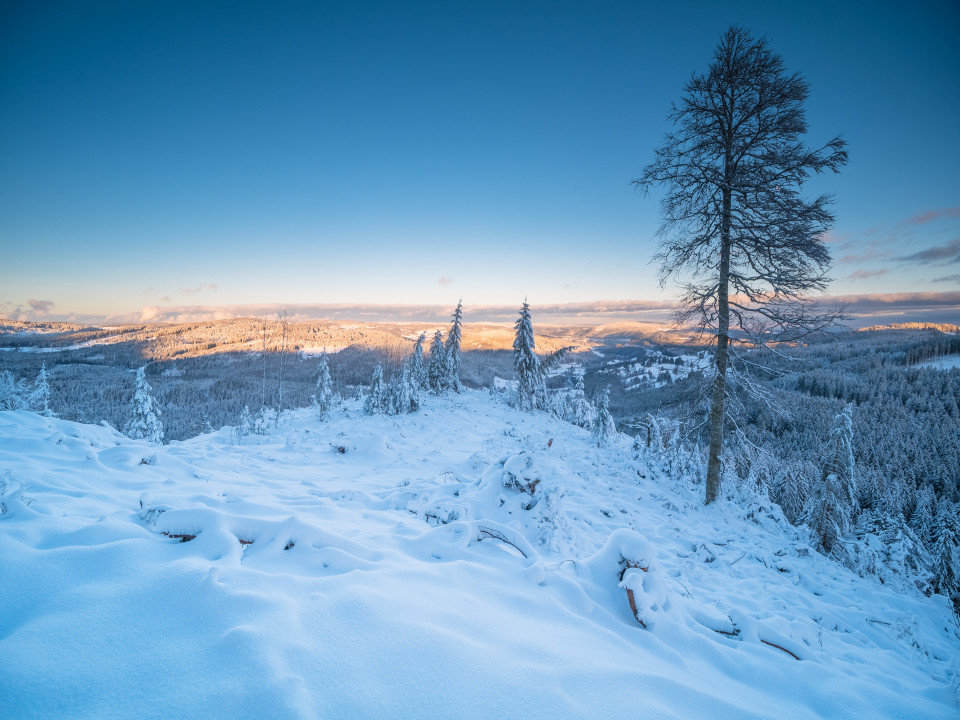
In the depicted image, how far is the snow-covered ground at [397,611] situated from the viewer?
5.46 feet

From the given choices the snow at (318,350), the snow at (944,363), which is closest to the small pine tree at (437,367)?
the snow at (944,363)

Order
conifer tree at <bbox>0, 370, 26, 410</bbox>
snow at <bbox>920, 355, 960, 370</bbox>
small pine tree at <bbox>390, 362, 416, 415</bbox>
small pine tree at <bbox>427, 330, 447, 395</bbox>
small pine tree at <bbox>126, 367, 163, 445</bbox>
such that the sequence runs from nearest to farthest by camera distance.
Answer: conifer tree at <bbox>0, 370, 26, 410</bbox> → small pine tree at <bbox>126, 367, 163, 445</bbox> → small pine tree at <bbox>390, 362, 416, 415</bbox> → small pine tree at <bbox>427, 330, 447, 395</bbox> → snow at <bbox>920, 355, 960, 370</bbox>

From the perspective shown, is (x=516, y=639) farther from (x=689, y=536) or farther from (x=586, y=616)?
(x=689, y=536)

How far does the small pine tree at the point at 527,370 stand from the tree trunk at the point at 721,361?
21.4 metres

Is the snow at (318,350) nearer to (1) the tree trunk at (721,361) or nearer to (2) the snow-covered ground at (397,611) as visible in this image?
(1) the tree trunk at (721,361)

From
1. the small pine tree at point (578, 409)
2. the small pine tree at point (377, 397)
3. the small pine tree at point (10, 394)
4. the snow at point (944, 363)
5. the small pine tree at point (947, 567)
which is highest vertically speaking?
the small pine tree at point (10, 394)

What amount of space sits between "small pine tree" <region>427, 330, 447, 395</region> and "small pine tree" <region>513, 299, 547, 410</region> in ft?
27.3

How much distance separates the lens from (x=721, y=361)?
27.9ft

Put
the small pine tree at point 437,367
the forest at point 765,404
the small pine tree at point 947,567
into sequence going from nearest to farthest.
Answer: the small pine tree at point 947,567 → the forest at point 765,404 → the small pine tree at point 437,367

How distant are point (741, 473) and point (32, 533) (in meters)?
17.4

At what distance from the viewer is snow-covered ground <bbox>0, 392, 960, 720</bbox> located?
1.67m

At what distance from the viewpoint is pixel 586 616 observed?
2996 mm

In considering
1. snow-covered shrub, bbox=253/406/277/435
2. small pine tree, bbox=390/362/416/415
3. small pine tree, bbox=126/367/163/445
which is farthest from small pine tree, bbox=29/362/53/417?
small pine tree, bbox=390/362/416/415

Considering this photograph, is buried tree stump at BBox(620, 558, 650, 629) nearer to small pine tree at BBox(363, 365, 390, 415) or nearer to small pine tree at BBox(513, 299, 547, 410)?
small pine tree at BBox(363, 365, 390, 415)
